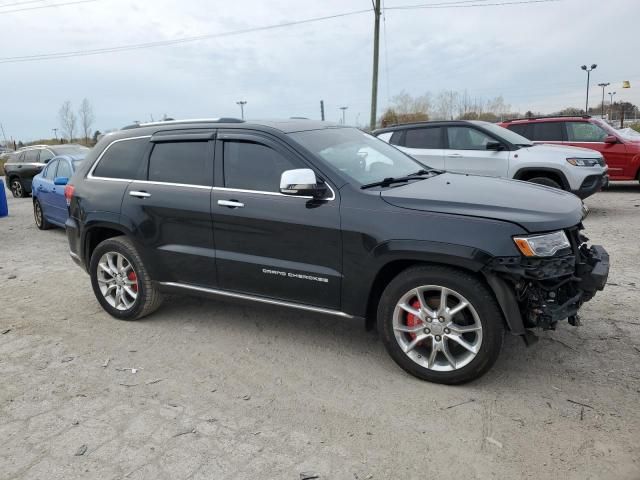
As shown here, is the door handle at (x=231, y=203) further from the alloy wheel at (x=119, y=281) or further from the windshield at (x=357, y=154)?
the alloy wheel at (x=119, y=281)

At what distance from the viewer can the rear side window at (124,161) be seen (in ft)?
16.0

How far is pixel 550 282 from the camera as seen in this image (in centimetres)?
336

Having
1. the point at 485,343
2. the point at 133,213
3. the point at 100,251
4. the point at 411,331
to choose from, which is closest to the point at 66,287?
the point at 100,251

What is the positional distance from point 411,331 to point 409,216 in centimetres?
79

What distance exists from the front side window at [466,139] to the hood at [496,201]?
5.26m

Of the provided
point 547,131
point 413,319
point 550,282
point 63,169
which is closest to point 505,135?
point 547,131

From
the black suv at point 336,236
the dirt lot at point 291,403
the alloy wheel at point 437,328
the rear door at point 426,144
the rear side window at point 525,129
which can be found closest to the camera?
the dirt lot at point 291,403

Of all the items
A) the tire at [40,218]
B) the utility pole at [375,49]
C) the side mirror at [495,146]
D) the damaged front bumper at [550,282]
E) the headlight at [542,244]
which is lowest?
the tire at [40,218]

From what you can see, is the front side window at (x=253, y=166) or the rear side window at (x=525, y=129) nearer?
the front side window at (x=253, y=166)

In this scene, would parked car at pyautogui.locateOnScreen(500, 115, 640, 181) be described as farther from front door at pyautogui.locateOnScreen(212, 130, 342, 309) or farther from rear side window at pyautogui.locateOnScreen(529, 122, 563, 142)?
front door at pyautogui.locateOnScreen(212, 130, 342, 309)

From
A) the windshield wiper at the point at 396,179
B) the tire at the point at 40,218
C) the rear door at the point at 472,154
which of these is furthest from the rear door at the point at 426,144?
the tire at the point at 40,218

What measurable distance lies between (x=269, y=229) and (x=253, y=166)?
1.87 feet

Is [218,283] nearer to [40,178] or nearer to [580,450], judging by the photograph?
[580,450]

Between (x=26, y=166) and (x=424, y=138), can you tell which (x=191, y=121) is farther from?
(x=26, y=166)
